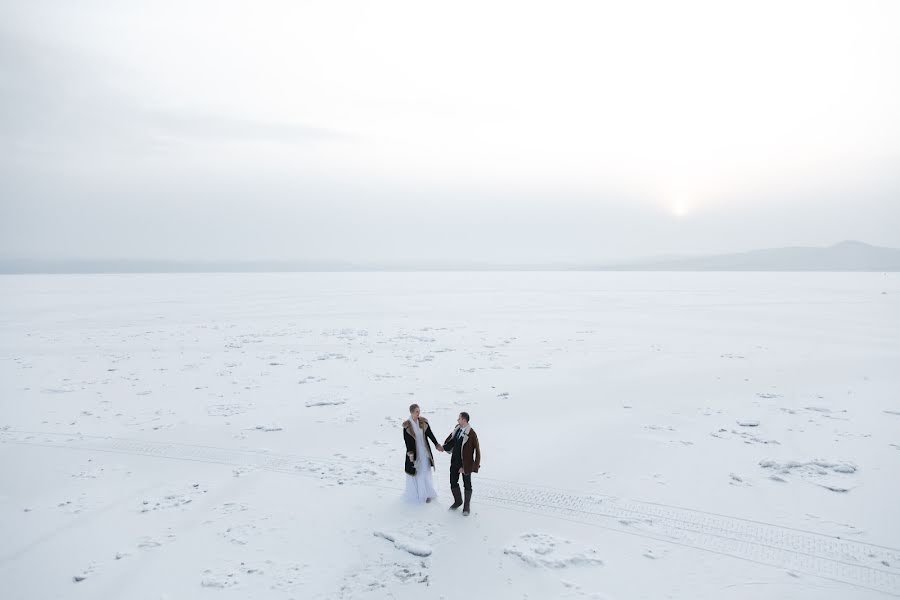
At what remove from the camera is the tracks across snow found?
7047mm

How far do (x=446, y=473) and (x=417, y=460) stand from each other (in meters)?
1.74

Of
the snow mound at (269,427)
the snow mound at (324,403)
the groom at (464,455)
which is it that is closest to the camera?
the groom at (464,455)

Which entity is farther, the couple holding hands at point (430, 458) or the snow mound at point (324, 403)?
the snow mound at point (324, 403)

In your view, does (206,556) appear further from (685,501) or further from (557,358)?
(557,358)

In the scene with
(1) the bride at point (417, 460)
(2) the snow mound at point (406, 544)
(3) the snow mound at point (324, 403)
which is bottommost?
(2) the snow mound at point (406, 544)

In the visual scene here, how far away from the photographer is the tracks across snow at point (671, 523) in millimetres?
7047

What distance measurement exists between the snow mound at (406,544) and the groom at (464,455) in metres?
1.07

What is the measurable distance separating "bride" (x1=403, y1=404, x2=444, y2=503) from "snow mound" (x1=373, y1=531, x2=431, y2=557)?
97cm

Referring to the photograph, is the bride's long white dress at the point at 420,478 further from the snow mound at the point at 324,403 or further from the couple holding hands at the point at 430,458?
the snow mound at the point at 324,403

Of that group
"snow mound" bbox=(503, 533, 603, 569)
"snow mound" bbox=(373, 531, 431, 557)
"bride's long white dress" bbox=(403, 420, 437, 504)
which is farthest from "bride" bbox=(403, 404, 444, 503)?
"snow mound" bbox=(503, 533, 603, 569)

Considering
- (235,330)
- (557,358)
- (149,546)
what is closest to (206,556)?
(149,546)

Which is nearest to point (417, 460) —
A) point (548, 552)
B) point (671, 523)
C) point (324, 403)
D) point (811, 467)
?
point (548, 552)

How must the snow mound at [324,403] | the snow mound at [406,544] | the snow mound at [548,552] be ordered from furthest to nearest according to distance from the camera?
the snow mound at [324,403], the snow mound at [406,544], the snow mound at [548,552]

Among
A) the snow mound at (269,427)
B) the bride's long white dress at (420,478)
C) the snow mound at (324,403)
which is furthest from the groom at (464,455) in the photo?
the snow mound at (324,403)
